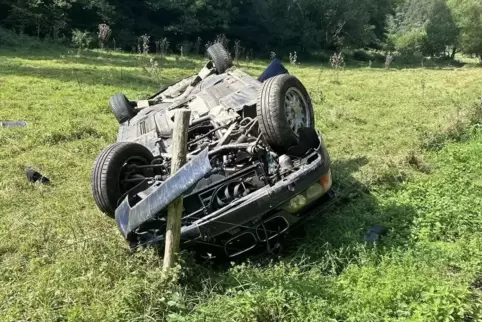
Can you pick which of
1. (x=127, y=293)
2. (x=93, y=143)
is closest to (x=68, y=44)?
(x=93, y=143)

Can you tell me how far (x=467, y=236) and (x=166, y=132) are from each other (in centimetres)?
334

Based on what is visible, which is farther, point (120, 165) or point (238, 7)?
point (238, 7)

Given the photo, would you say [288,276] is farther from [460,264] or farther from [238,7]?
[238,7]

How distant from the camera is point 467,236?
4469mm

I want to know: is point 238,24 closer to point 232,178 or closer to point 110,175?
point 110,175

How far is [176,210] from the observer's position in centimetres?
376

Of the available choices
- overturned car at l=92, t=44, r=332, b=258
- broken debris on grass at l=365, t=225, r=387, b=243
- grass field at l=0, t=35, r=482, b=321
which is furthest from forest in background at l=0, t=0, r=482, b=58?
broken debris on grass at l=365, t=225, r=387, b=243

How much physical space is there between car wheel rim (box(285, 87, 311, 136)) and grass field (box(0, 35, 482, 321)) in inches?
36.8

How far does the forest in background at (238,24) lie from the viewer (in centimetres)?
2461

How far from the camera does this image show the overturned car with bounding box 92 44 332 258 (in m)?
3.89

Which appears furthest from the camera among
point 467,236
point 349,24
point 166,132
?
point 349,24

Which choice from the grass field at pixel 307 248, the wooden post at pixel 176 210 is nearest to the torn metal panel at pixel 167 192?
the wooden post at pixel 176 210

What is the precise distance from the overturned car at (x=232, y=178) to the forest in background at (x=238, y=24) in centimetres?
1949

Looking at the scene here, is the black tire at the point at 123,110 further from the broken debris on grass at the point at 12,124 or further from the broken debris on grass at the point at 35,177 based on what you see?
the broken debris on grass at the point at 12,124
